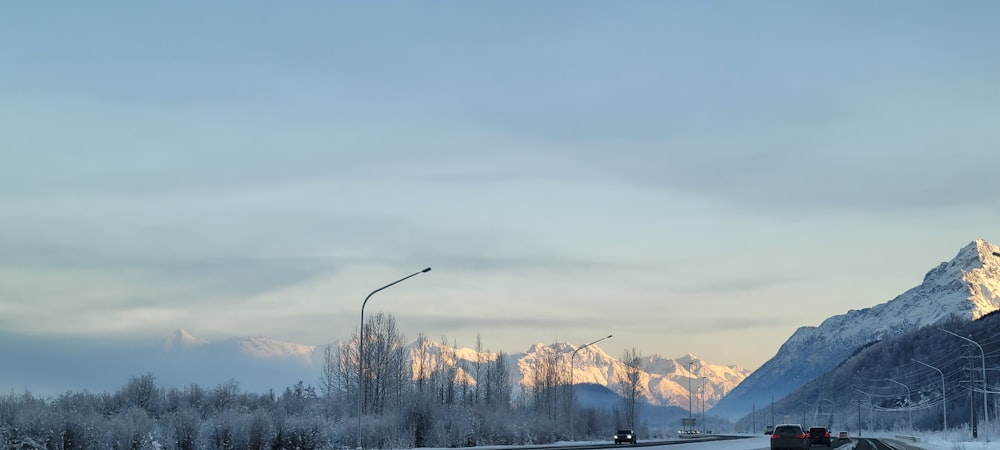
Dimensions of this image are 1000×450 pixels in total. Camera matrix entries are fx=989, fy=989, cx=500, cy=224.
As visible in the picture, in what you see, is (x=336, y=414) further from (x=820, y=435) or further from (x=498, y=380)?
(x=498, y=380)

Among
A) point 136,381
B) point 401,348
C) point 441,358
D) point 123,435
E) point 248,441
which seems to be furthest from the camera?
point 441,358

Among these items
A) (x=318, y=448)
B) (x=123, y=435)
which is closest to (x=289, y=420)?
(x=318, y=448)

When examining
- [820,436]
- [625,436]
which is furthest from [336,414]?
[820,436]

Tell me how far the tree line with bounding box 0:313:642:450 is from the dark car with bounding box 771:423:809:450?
2492 cm

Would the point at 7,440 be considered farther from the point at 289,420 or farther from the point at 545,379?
the point at 545,379

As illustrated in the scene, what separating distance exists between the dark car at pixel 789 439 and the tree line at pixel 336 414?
81.8 feet

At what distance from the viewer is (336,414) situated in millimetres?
82375

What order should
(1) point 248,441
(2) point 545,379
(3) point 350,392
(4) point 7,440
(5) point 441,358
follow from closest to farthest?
(4) point 7,440
(1) point 248,441
(3) point 350,392
(2) point 545,379
(5) point 441,358

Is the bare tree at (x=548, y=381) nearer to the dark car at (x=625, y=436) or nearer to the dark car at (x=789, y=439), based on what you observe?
the dark car at (x=625, y=436)

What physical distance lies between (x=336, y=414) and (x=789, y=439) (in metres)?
37.4

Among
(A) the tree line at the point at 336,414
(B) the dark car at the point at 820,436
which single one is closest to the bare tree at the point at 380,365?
(A) the tree line at the point at 336,414

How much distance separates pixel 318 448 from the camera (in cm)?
5791

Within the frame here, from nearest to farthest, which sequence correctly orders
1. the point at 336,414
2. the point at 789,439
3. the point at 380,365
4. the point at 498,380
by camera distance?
the point at 789,439 → the point at 336,414 → the point at 380,365 → the point at 498,380

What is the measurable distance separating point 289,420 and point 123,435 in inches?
482
